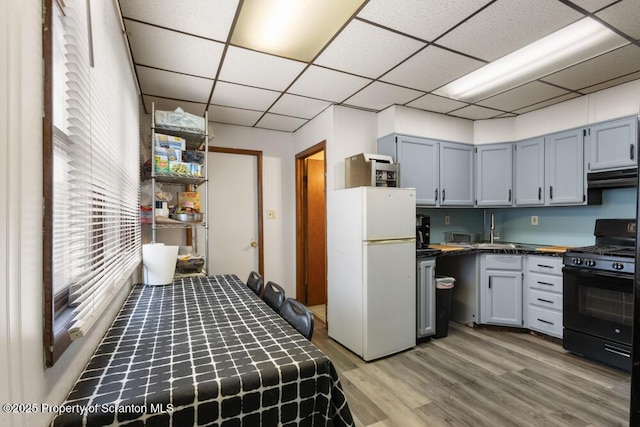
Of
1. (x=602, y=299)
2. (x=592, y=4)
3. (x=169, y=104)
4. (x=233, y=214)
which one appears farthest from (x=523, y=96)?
(x=169, y=104)

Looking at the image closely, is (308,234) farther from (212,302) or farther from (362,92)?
(212,302)

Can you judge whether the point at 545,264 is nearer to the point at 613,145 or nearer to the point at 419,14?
the point at 613,145

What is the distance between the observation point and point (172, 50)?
208 cm

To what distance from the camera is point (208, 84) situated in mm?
2633

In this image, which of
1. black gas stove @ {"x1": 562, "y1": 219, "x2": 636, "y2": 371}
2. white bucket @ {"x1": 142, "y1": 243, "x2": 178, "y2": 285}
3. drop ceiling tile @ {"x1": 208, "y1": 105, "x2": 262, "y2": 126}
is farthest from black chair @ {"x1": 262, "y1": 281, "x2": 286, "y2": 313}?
black gas stove @ {"x1": 562, "y1": 219, "x2": 636, "y2": 371}

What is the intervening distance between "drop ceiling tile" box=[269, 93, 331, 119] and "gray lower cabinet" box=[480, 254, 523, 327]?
241 centimetres

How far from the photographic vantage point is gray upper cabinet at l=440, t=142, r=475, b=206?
11.3ft

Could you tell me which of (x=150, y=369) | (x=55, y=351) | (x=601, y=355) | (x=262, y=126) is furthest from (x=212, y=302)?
(x=601, y=355)

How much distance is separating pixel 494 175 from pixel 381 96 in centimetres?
175

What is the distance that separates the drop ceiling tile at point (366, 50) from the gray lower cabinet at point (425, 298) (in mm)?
1801

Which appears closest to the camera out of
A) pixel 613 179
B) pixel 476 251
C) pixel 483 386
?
pixel 483 386

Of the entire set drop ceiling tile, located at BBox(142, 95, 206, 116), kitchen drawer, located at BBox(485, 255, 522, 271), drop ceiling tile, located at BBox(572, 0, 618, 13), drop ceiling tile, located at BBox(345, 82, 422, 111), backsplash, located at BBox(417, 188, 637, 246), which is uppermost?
drop ceiling tile, located at BBox(572, 0, 618, 13)

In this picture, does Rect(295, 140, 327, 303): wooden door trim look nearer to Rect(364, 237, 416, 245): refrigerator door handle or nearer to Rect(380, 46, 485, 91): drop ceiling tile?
Rect(364, 237, 416, 245): refrigerator door handle

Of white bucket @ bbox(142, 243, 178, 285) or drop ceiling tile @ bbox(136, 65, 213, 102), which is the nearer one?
white bucket @ bbox(142, 243, 178, 285)
